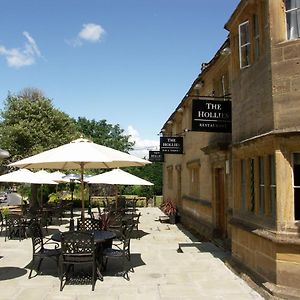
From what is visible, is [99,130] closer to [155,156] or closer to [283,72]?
[155,156]

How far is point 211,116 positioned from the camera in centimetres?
1016

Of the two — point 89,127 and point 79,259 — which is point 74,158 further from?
point 89,127

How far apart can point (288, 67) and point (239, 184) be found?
10.2 feet

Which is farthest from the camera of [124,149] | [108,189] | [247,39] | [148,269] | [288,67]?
[124,149]

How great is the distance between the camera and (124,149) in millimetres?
59219

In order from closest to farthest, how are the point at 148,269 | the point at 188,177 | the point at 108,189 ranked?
1. the point at 148,269
2. the point at 188,177
3. the point at 108,189

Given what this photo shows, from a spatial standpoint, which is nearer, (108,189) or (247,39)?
(247,39)

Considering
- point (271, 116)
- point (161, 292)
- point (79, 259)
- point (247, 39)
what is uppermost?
point (247, 39)

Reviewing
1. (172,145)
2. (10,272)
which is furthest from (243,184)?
(172,145)

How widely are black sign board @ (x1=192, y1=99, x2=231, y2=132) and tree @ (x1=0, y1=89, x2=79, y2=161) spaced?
1874 cm

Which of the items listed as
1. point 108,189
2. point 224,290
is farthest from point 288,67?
point 108,189

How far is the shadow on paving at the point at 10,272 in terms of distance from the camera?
28.0ft

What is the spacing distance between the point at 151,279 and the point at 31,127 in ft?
74.9

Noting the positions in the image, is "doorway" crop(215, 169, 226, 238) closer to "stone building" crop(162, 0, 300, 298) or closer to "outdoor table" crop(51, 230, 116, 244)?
"stone building" crop(162, 0, 300, 298)
